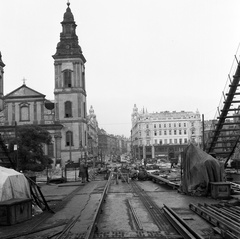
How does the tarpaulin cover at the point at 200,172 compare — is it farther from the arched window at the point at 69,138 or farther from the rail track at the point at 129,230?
the arched window at the point at 69,138

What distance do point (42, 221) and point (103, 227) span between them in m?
2.39

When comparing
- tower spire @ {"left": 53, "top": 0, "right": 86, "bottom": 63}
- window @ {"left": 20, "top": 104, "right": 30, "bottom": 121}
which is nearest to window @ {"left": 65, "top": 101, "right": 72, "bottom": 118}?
window @ {"left": 20, "top": 104, "right": 30, "bottom": 121}

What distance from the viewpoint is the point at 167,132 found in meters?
104

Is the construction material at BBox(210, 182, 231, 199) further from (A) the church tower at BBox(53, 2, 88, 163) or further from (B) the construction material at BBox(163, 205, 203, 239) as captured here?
(A) the church tower at BBox(53, 2, 88, 163)

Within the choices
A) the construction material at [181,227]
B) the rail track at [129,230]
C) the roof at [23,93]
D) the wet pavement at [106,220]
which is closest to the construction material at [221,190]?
the wet pavement at [106,220]

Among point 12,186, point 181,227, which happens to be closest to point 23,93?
point 12,186

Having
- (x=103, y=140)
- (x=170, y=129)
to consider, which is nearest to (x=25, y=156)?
(x=170, y=129)

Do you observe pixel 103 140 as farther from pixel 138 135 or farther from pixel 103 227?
pixel 103 227

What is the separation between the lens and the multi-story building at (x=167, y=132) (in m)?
103

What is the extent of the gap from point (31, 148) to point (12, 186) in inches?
1196

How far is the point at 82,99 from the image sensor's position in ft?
210

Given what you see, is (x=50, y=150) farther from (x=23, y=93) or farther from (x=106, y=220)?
(x=106, y=220)

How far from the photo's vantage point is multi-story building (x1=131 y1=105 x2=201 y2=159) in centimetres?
10344

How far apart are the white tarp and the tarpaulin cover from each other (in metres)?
8.15
